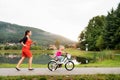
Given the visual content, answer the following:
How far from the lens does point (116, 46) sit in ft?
212

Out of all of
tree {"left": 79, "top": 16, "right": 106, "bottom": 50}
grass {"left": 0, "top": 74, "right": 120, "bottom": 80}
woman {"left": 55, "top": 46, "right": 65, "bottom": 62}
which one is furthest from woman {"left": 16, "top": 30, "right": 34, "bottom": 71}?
tree {"left": 79, "top": 16, "right": 106, "bottom": 50}

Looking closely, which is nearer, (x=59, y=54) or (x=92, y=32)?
(x=59, y=54)

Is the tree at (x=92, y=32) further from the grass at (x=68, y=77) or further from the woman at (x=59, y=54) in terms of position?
the grass at (x=68, y=77)

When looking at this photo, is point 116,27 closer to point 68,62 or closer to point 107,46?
point 107,46

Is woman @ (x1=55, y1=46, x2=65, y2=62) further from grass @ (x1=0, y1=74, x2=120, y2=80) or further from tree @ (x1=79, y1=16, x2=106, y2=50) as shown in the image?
tree @ (x1=79, y1=16, x2=106, y2=50)

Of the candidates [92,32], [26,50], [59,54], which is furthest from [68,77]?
[92,32]

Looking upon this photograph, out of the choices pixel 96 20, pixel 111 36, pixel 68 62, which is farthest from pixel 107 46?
pixel 68 62

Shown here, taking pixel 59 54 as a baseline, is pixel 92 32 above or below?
above

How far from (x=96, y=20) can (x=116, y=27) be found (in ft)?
120

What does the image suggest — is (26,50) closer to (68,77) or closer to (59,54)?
(59,54)

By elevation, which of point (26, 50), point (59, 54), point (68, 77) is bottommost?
point (68, 77)

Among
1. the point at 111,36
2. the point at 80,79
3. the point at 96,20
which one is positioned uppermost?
the point at 96,20

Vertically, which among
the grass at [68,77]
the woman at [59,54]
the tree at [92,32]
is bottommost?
the grass at [68,77]

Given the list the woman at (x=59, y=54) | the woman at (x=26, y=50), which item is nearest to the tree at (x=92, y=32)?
the woman at (x=59, y=54)
